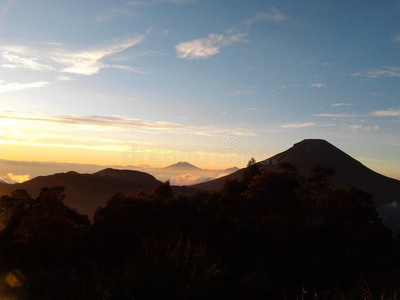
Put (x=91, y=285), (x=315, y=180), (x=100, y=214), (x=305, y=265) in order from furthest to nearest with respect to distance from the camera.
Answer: (x=315, y=180)
(x=100, y=214)
(x=305, y=265)
(x=91, y=285)

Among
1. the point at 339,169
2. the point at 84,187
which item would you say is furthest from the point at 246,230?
the point at 339,169

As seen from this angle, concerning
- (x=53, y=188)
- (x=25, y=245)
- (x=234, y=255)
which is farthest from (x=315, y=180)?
(x=25, y=245)

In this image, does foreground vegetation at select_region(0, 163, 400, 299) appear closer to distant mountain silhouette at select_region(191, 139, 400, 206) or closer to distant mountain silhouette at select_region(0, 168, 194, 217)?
distant mountain silhouette at select_region(0, 168, 194, 217)

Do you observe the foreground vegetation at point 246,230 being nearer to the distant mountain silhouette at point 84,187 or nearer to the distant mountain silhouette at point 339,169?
the distant mountain silhouette at point 84,187

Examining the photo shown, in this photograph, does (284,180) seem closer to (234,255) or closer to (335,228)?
(335,228)

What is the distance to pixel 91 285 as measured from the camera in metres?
6.34

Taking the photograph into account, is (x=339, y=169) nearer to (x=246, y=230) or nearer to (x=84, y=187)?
(x=84, y=187)

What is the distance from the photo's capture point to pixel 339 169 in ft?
497

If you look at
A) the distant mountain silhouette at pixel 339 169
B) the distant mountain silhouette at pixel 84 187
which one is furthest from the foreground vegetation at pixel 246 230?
the distant mountain silhouette at pixel 339 169

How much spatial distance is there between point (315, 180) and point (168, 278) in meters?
27.2

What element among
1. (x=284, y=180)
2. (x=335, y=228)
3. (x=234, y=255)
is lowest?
(x=234, y=255)

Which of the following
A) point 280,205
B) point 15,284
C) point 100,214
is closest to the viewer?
point 15,284

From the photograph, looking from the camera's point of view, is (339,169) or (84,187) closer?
(84,187)

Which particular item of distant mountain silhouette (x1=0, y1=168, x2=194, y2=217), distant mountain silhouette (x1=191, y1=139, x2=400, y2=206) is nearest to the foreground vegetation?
distant mountain silhouette (x1=0, y1=168, x2=194, y2=217)
